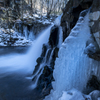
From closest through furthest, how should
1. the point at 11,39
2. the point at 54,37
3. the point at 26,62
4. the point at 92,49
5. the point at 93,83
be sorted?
the point at 92,49 < the point at 93,83 < the point at 54,37 < the point at 26,62 < the point at 11,39

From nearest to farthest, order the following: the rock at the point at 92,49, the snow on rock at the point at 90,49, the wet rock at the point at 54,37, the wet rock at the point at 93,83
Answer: the rock at the point at 92,49
the snow on rock at the point at 90,49
the wet rock at the point at 93,83
the wet rock at the point at 54,37

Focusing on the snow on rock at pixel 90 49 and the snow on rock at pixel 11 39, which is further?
the snow on rock at pixel 11 39

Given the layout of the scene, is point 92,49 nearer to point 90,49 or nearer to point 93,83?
point 90,49

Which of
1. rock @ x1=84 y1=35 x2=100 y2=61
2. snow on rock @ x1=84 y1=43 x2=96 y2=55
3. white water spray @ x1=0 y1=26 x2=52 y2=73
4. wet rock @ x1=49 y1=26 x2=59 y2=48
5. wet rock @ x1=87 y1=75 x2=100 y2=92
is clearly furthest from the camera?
white water spray @ x1=0 y1=26 x2=52 y2=73

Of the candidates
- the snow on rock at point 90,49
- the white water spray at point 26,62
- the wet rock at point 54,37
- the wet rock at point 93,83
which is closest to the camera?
the snow on rock at point 90,49

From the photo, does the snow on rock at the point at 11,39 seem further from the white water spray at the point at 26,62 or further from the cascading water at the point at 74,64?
the cascading water at the point at 74,64

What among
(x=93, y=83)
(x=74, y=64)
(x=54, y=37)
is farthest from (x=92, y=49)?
(x=54, y=37)

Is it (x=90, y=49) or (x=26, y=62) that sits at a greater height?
(x=90, y=49)

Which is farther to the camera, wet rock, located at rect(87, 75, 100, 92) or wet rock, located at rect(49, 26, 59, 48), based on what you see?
wet rock, located at rect(49, 26, 59, 48)

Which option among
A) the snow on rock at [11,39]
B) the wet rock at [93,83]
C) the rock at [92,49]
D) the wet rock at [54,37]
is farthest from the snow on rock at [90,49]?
the snow on rock at [11,39]

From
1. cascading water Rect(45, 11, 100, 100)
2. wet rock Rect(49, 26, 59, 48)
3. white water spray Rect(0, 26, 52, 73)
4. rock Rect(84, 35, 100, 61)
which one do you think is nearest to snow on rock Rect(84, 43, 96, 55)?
rock Rect(84, 35, 100, 61)

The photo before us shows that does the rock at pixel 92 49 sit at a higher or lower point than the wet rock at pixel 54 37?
lower

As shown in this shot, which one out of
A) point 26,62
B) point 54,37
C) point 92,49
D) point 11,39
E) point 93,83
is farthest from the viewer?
point 11,39

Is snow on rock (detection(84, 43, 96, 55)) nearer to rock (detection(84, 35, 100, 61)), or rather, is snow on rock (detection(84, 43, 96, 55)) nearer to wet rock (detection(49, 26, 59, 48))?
rock (detection(84, 35, 100, 61))
